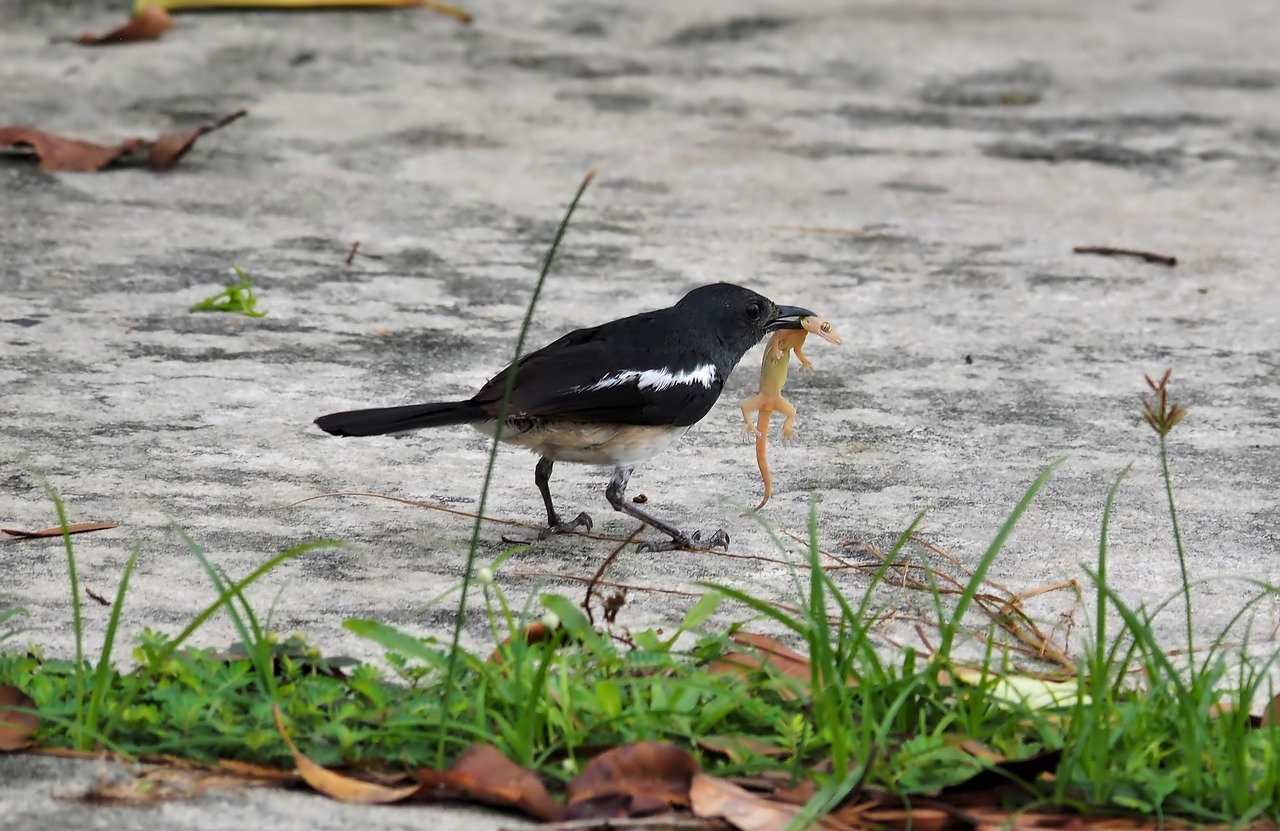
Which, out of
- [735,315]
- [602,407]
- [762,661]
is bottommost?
[762,661]

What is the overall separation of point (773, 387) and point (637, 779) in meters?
1.84

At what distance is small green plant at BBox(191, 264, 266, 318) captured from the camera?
5883mm

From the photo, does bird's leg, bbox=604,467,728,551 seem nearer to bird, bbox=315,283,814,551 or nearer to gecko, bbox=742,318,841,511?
bird, bbox=315,283,814,551

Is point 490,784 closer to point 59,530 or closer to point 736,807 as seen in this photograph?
point 736,807

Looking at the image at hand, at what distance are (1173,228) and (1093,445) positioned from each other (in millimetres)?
2673

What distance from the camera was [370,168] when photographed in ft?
25.5

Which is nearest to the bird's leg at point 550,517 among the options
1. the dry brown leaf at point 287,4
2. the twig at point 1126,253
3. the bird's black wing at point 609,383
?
the bird's black wing at point 609,383

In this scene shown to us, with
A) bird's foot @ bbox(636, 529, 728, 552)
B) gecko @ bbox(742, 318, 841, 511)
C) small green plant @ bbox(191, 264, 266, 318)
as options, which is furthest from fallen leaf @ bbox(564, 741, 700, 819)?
small green plant @ bbox(191, 264, 266, 318)

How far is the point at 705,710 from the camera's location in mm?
2979

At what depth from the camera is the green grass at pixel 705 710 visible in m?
2.76

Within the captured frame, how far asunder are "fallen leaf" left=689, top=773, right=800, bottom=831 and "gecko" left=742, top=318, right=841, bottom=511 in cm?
150

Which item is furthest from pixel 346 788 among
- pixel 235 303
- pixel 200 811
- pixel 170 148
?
pixel 170 148

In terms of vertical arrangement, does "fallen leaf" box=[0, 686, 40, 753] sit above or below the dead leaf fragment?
above

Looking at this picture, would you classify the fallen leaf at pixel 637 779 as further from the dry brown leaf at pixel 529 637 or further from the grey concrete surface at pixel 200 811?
the dry brown leaf at pixel 529 637
